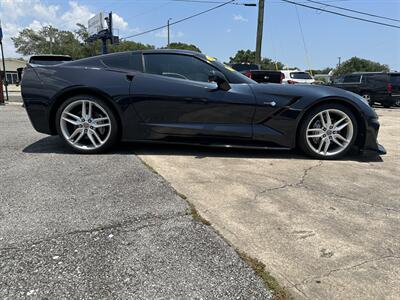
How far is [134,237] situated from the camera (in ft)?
7.63

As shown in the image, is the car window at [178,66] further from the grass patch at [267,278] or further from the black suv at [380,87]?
the black suv at [380,87]

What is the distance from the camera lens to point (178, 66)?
4473 mm

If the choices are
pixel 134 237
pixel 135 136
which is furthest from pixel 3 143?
pixel 134 237

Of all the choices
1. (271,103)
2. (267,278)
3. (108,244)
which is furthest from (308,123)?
(108,244)

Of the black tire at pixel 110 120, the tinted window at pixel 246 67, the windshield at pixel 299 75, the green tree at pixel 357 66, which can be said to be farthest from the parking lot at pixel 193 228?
the green tree at pixel 357 66

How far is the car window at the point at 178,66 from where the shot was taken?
14.5ft

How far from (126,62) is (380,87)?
47.6 ft

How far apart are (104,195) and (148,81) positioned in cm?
180

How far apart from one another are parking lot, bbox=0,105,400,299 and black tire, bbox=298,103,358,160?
1.05 feet

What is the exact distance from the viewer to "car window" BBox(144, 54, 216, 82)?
4.43 metres

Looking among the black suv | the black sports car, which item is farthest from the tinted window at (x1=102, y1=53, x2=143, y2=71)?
A: the black suv

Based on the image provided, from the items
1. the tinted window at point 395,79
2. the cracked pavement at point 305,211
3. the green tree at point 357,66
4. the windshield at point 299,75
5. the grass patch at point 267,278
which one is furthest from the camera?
the green tree at point 357,66

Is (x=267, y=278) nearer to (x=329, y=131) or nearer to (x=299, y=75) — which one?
(x=329, y=131)

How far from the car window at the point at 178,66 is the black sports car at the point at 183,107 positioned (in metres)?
0.01
